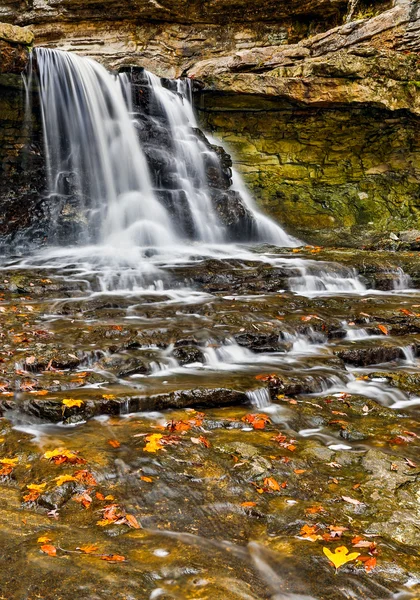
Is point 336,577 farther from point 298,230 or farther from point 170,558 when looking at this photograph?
point 298,230

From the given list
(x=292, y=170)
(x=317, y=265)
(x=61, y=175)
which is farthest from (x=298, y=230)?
(x=61, y=175)

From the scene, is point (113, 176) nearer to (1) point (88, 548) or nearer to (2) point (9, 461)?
(2) point (9, 461)

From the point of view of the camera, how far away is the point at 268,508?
305 cm

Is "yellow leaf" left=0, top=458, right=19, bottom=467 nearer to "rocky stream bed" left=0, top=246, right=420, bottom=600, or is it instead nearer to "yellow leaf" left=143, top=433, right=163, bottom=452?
"rocky stream bed" left=0, top=246, right=420, bottom=600

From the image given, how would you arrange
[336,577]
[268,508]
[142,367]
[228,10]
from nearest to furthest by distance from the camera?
[336,577] < [268,508] < [142,367] < [228,10]

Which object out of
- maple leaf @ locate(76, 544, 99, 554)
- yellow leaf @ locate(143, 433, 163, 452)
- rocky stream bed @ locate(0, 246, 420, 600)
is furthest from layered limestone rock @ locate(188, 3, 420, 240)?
maple leaf @ locate(76, 544, 99, 554)

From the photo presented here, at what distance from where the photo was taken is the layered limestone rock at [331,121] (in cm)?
1423

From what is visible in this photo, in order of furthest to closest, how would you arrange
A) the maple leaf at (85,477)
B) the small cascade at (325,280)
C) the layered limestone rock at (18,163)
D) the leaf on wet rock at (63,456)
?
the layered limestone rock at (18,163) < the small cascade at (325,280) < the leaf on wet rock at (63,456) < the maple leaf at (85,477)

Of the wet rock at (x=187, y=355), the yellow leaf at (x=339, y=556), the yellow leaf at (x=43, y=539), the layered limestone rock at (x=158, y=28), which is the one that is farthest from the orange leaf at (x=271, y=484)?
the layered limestone rock at (x=158, y=28)

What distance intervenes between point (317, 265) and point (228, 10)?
571 inches

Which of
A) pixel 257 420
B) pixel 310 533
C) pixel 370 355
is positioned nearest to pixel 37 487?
pixel 310 533

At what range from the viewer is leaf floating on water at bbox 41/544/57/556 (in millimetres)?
2326

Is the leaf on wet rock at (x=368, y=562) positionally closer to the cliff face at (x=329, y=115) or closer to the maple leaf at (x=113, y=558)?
the maple leaf at (x=113, y=558)

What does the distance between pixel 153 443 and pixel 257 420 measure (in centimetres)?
105
